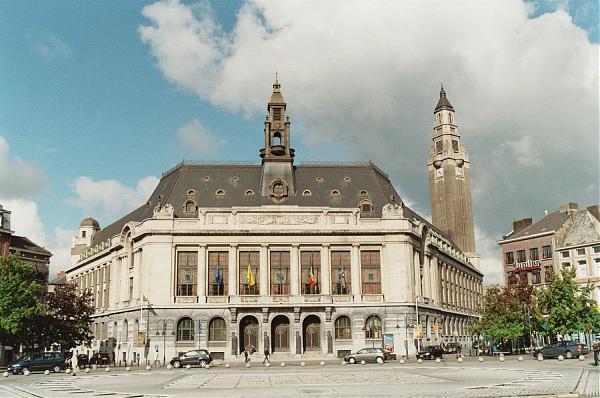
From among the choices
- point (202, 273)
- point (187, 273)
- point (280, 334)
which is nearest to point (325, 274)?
point (280, 334)

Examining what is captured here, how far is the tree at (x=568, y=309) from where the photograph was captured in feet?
224

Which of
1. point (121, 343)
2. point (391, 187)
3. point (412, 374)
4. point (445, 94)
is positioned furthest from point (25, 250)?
point (445, 94)

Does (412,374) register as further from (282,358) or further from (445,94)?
(445,94)

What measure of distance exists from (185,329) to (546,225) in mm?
58909

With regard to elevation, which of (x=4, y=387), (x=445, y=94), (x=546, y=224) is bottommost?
(x=4, y=387)

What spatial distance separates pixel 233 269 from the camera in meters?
75.8

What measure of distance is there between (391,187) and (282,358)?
29250 millimetres

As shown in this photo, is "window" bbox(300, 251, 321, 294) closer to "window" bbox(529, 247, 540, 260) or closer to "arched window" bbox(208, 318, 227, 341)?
"arched window" bbox(208, 318, 227, 341)

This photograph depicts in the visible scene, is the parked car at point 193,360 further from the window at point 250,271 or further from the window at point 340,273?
the window at point 340,273

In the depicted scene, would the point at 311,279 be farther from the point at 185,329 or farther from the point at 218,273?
the point at 185,329

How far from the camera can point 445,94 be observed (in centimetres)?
13825

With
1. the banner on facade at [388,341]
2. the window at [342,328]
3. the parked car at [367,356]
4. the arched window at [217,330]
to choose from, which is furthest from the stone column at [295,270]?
the parked car at [367,356]

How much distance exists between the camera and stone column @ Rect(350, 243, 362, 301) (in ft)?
250

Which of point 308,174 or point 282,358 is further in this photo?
point 308,174
